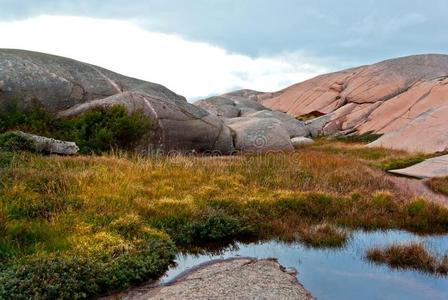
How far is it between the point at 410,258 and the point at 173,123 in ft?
62.1

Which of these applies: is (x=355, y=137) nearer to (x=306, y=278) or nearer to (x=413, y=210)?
(x=413, y=210)

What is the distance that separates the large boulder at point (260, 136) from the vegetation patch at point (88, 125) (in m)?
8.90

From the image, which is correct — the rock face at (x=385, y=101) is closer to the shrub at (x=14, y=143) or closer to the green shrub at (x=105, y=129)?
the green shrub at (x=105, y=129)

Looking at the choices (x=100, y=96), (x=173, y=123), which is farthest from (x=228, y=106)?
(x=100, y=96)

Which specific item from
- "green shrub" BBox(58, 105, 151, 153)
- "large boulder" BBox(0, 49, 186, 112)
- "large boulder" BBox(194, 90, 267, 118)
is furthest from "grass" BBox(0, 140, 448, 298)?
"large boulder" BBox(194, 90, 267, 118)

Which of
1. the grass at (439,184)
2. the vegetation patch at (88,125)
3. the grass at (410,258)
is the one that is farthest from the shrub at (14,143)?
the grass at (439,184)

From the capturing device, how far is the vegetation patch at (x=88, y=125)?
23.8 meters

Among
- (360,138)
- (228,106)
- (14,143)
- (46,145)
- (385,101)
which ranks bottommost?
A: (360,138)

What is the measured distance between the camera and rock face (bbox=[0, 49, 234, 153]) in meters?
26.3

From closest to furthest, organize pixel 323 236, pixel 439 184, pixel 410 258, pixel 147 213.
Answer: pixel 410 258 → pixel 323 236 → pixel 147 213 → pixel 439 184

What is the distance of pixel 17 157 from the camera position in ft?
58.4

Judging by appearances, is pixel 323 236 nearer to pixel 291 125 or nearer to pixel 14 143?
pixel 14 143

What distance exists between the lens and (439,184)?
68.9 ft

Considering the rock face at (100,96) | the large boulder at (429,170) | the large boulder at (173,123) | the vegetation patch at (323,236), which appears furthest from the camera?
the large boulder at (173,123)
